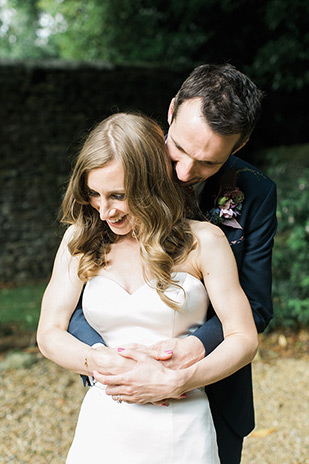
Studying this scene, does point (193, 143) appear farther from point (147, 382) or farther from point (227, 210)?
point (147, 382)

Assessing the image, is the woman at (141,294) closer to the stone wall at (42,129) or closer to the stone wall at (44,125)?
the stone wall at (44,125)

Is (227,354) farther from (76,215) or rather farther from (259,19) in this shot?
(259,19)

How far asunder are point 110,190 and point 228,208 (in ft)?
1.79

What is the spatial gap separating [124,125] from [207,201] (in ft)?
1.73

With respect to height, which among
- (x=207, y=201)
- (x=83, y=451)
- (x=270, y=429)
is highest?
(x=207, y=201)

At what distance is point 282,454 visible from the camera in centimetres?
336

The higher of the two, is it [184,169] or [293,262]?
[184,169]

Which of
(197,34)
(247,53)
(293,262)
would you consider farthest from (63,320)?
(247,53)

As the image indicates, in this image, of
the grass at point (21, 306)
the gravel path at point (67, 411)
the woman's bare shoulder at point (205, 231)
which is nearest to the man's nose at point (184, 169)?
the woman's bare shoulder at point (205, 231)

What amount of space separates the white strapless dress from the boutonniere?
31cm

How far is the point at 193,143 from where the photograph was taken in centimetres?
180

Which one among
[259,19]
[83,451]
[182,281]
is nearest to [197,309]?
[182,281]

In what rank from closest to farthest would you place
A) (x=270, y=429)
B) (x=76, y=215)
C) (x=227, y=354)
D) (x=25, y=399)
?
(x=227, y=354) → (x=76, y=215) → (x=270, y=429) → (x=25, y=399)

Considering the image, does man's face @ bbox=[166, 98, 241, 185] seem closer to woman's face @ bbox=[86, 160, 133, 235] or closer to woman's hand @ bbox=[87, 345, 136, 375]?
woman's face @ bbox=[86, 160, 133, 235]
